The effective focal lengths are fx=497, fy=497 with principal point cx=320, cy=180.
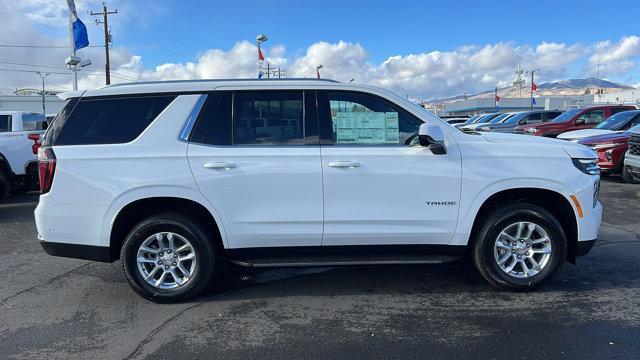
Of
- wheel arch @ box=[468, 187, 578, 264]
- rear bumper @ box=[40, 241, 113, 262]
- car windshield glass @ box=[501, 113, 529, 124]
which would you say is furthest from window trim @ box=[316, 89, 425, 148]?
car windshield glass @ box=[501, 113, 529, 124]

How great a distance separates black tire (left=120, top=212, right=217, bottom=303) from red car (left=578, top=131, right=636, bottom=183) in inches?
369

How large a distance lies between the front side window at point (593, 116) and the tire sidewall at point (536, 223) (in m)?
13.3

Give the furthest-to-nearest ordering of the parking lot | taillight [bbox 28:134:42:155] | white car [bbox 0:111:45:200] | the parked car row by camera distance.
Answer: the parked car row, taillight [bbox 28:134:42:155], white car [bbox 0:111:45:200], the parking lot

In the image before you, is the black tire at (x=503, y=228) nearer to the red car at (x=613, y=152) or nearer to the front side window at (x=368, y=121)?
the front side window at (x=368, y=121)

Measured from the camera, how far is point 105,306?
172 inches

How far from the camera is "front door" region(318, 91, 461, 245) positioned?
13.6 feet

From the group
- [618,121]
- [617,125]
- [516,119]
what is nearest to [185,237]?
[617,125]

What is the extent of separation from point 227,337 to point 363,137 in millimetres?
1970

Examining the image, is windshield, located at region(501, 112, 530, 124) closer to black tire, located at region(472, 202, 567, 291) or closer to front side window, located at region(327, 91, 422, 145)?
black tire, located at region(472, 202, 567, 291)

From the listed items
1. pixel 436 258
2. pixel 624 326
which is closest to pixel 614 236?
pixel 624 326

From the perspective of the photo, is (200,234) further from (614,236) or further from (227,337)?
(614,236)

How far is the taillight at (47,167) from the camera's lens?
416 centimetres

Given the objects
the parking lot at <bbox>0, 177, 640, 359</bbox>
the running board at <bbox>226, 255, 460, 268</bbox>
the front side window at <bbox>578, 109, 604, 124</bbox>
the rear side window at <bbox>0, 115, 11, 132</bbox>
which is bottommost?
the parking lot at <bbox>0, 177, 640, 359</bbox>

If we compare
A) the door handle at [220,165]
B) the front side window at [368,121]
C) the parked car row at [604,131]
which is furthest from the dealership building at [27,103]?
the front side window at [368,121]
